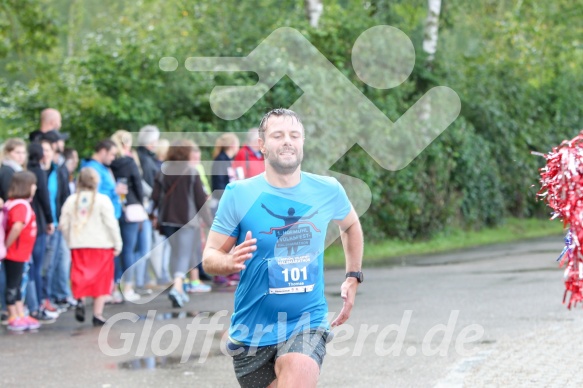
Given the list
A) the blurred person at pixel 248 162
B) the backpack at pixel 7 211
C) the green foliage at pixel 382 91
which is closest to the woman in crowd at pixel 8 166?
the backpack at pixel 7 211

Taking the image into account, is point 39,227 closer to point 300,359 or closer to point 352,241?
point 352,241

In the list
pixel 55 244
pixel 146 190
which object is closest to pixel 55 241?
pixel 55 244

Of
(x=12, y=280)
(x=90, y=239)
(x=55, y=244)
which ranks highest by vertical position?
(x=90, y=239)

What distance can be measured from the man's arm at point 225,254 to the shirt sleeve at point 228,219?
27 millimetres

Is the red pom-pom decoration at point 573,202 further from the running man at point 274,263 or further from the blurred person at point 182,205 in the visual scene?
the blurred person at point 182,205

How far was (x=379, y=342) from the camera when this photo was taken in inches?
432

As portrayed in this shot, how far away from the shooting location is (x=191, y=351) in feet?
35.3

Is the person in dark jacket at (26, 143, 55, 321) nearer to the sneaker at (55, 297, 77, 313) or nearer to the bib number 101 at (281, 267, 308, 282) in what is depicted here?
the sneaker at (55, 297, 77, 313)

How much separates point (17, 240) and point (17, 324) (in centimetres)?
86

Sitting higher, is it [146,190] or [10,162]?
[10,162]

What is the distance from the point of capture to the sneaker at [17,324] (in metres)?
12.3

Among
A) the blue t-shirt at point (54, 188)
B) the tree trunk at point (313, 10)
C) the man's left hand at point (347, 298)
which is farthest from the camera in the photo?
the tree trunk at point (313, 10)

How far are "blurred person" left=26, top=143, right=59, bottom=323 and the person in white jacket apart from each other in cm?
19

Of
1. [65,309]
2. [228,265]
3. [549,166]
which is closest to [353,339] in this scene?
[65,309]
